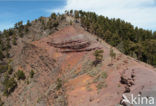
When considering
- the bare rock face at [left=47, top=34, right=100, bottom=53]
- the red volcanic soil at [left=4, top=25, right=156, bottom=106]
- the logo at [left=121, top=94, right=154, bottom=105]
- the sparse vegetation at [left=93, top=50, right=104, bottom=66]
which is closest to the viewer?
the logo at [left=121, top=94, right=154, bottom=105]

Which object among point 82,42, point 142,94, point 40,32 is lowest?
point 142,94

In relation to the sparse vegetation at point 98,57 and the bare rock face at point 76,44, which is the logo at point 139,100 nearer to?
the sparse vegetation at point 98,57

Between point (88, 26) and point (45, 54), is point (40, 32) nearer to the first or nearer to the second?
point (45, 54)

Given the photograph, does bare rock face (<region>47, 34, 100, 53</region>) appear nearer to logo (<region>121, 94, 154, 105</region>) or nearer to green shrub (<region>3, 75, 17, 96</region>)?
green shrub (<region>3, 75, 17, 96</region>)

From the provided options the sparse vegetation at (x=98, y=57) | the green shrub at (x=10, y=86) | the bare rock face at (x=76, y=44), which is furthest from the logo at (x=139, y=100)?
the green shrub at (x=10, y=86)

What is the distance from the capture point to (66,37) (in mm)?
39875

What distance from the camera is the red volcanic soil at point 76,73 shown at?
18066 mm

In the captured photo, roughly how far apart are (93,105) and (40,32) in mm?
35762

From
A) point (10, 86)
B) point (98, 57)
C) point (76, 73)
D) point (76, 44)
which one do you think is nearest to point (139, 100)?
point (98, 57)

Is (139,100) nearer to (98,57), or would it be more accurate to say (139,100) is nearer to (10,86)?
(98,57)

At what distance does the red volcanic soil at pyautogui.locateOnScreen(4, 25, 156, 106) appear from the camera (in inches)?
711

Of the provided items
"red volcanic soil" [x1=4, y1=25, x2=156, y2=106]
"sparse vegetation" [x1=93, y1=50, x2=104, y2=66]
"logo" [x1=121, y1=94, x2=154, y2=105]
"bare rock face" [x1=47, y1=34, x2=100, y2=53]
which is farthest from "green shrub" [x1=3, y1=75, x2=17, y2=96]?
"logo" [x1=121, y1=94, x2=154, y2=105]

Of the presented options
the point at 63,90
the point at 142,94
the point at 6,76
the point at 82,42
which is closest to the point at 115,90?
the point at 142,94

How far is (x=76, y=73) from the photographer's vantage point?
3038 cm
